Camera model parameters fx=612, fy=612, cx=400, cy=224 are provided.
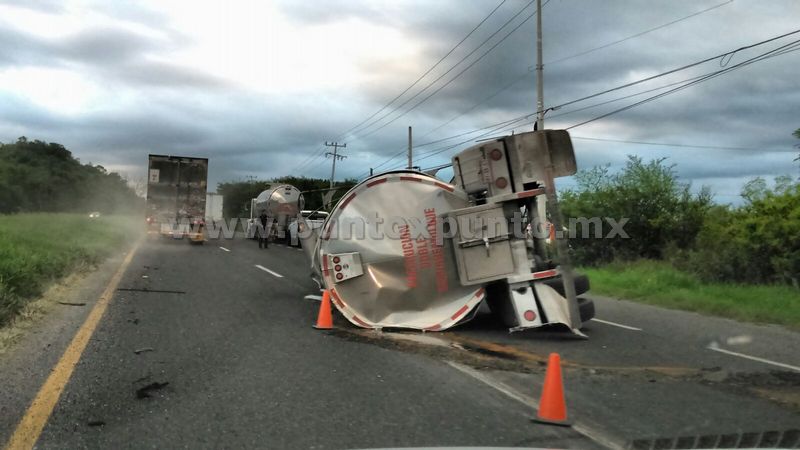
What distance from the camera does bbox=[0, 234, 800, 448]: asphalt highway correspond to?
14.2ft

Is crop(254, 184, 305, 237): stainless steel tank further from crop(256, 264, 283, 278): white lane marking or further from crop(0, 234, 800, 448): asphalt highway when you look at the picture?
crop(0, 234, 800, 448): asphalt highway

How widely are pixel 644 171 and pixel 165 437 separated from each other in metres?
20.7

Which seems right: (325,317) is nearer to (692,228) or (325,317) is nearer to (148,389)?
(148,389)

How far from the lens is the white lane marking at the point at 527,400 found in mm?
4315

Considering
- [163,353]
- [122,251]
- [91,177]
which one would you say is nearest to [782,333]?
[163,353]

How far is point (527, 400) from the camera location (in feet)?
17.4

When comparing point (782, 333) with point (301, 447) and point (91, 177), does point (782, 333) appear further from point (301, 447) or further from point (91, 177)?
point (91, 177)

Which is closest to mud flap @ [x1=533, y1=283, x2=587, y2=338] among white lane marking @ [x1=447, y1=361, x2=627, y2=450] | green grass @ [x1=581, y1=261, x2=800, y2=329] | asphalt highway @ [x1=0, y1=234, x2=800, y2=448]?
asphalt highway @ [x1=0, y1=234, x2=800, y2=448]

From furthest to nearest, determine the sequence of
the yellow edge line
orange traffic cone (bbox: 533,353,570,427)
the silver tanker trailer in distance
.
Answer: the silver tanker trailer in distance < orange traffic cone (bbox: 533,353,570,427) < the yellow edge line

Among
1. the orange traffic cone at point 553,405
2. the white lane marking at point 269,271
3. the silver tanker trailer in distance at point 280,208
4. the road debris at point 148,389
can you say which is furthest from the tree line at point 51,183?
the orange traffic cone at point 553,405

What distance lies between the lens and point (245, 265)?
17.6 m

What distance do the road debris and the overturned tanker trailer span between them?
346cm

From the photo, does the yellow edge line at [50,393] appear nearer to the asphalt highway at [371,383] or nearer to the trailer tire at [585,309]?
the asphalt highway at [371,383]

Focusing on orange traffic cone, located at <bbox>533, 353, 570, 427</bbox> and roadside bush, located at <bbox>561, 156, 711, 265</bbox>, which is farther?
roadside bush, located at <bbox>561, 156, 711, 265</bbox>
